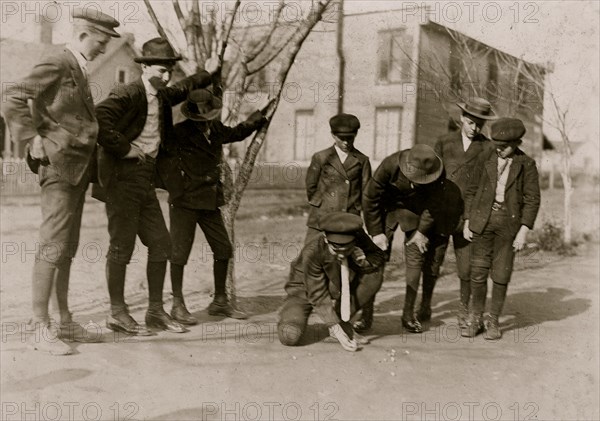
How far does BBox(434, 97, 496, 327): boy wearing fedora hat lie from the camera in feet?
18.9

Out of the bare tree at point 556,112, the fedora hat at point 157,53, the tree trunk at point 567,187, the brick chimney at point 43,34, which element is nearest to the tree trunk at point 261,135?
the fedora hat at point 157,53

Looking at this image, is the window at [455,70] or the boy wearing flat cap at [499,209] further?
A: the window at [455,70]

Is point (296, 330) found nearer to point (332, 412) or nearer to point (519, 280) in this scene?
point (332, 412)

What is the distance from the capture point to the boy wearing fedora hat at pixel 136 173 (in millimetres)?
4809

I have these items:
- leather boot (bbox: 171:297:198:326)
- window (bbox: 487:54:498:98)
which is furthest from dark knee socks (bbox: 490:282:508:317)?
window (bbox: 487:54:498:98)

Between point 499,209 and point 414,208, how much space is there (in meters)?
0.72

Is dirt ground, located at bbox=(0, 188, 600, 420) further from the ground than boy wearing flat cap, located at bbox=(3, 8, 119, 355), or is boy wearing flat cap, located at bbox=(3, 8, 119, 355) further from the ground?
boy wearing flat cap, located at bbox=(3, 8, 119, 355)

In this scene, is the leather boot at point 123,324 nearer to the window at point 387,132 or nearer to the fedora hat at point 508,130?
the fedora hat at point 508,130

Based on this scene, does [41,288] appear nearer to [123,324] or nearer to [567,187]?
[123,324]

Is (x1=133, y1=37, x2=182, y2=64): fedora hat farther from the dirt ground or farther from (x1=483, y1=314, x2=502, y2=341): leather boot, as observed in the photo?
(x1=483, y1=314, x2=502, y2=341): leather boot

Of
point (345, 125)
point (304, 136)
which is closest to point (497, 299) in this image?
point (345, 125)

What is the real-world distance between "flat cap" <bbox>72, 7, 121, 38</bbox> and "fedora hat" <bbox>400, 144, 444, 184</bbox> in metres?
2.51

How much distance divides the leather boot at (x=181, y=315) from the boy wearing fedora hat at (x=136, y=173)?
0.25 m

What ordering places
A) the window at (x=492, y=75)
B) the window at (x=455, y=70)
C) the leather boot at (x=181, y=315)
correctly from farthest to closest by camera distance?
the window at (x=492, y=75) < the window at (x=455, y=70) < the leather boot at (x=181, y=315)
